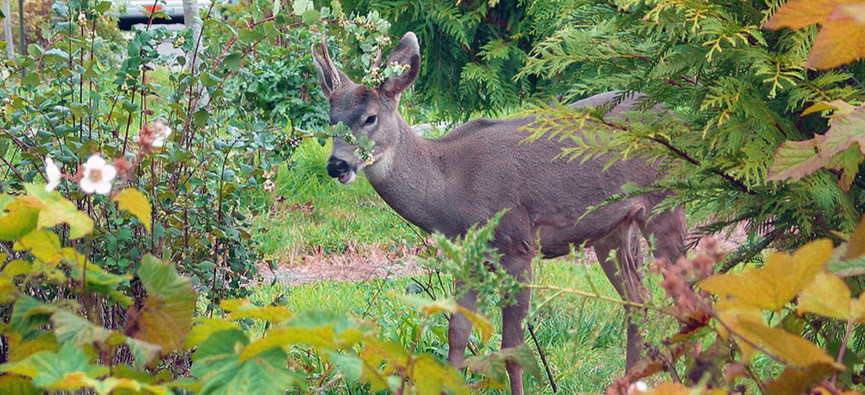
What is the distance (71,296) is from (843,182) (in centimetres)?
213

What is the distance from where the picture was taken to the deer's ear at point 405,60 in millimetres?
4789

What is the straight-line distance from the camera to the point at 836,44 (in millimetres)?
1435

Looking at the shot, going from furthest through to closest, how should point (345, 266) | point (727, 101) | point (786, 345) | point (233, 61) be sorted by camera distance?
point (345, 266) < point (233, 61) < point (727, 101) < point (786, 345)

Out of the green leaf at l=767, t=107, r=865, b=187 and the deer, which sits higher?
the green leaf at l=767, t=107, r=865, b=187

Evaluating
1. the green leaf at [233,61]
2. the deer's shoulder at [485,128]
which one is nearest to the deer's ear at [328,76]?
the deer's shoulder at [485,128]

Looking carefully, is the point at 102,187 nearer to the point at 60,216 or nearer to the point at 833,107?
the point at 60,216

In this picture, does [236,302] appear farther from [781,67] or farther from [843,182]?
[781,67]

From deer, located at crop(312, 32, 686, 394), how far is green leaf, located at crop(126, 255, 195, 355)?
2.96 m

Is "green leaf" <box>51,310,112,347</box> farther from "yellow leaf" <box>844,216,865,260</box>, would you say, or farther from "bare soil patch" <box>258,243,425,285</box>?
"bare soil patch" <box>258,243,425,285</box>

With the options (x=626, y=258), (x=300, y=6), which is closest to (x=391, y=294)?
(x=300, y=6)

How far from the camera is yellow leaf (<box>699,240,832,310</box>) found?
4.35 ft

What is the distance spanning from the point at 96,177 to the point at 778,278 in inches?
43.1

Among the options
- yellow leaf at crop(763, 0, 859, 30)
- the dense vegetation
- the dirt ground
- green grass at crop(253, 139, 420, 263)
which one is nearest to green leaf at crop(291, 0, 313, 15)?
the dense vegetation

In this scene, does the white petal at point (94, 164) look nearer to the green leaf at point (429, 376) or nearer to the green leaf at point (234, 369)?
the green leaf at point (234, 369)
